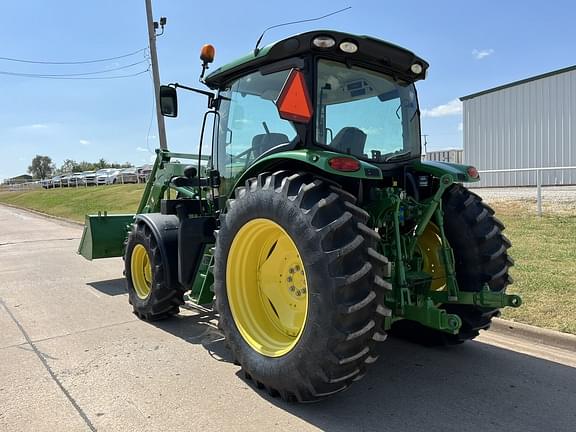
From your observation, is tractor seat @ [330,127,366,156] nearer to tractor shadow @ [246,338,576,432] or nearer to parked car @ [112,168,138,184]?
tractor shadow @ [246,338,576,432]

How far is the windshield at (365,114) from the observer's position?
376 cm

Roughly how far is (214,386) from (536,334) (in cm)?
310

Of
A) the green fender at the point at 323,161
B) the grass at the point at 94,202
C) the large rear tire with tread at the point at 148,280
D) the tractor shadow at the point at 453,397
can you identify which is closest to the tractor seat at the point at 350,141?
the green fender at the point at 323,161

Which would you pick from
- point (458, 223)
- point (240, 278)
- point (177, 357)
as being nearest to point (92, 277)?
point (177, 357)

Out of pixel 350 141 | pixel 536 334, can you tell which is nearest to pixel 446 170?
pixel 350 141

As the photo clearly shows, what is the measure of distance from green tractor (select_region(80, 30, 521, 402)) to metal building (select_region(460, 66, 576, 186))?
18729 mm

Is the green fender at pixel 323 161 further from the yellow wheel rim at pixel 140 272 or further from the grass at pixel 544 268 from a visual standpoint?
the grass at pixel 544 268

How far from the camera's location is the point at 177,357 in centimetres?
432

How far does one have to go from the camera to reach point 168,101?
5.03 m

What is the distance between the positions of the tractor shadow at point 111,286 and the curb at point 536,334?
5049 millimetres

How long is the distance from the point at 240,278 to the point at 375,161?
1.49 meters

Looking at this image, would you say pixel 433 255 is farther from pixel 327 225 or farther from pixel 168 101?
pixel 168 101

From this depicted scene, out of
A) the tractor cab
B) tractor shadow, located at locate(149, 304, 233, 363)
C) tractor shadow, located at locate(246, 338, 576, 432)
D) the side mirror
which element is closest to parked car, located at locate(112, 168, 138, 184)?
tractor shadow, located at locate(149, 304, 233, 363)

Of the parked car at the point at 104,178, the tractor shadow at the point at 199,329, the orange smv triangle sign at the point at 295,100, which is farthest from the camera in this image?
the parked car at the point at 104,178
